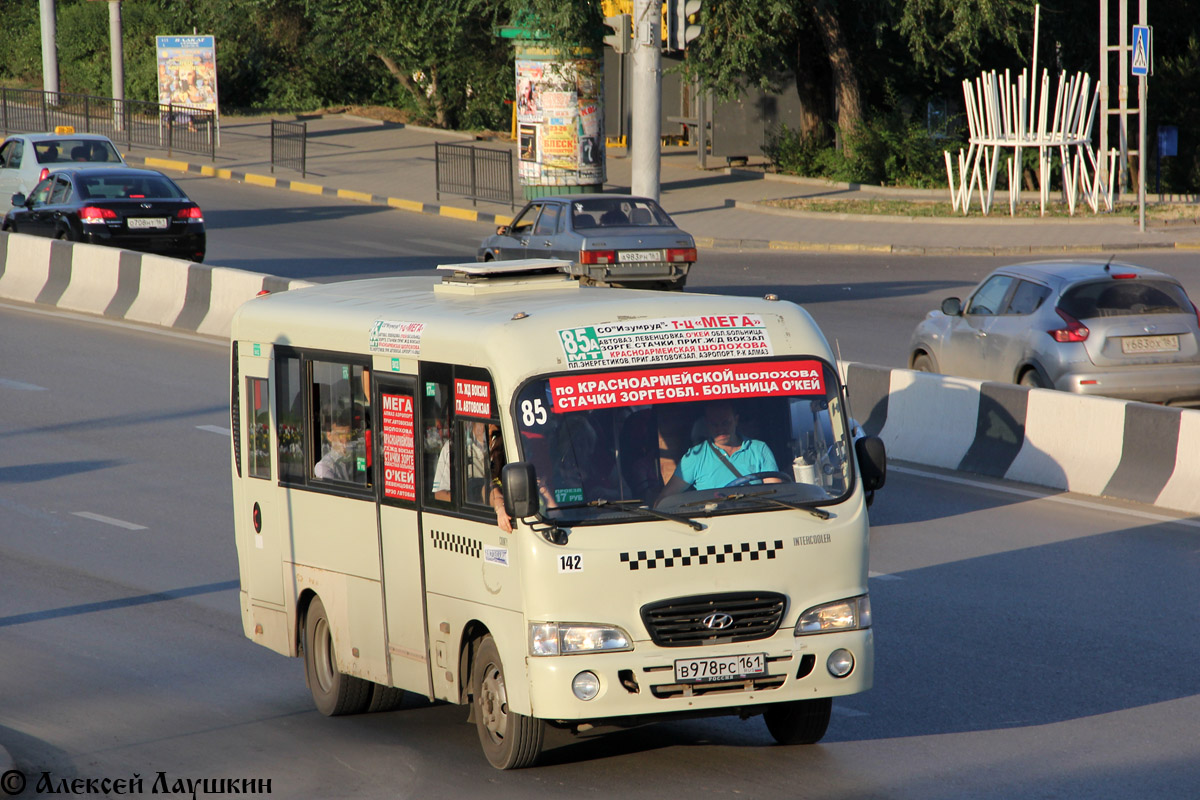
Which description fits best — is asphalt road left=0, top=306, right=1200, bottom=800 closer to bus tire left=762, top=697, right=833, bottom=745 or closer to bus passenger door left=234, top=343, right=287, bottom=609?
bus tire left=762, top=697, right=833, bottom=745

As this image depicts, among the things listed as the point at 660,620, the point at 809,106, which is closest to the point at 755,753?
the point at 660,620

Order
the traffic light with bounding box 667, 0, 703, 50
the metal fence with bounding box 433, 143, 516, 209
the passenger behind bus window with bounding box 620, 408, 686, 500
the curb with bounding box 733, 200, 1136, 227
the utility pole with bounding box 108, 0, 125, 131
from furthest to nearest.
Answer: the utility pole with bounding box 108, 0, 125, 131 → the metal fence with bounding box 433, 143, 516, 209 → the curb with bounding box 733, 200, 1136, 227 → the traffic light with bounding box 667, 0, 703, 50 → the passenger behind bus window with bounding box 620, 408, 686, 500

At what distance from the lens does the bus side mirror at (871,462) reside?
7.55m

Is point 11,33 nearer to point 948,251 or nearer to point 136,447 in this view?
point 948,251

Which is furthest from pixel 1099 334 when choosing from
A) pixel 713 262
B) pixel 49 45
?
pixel 49 45

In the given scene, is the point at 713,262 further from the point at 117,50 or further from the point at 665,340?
the point at 117,50

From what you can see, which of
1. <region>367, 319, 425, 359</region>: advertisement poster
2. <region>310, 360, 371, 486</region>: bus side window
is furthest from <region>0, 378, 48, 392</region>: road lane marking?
<region>367, 319, 425, 359</region>: advertisement poster

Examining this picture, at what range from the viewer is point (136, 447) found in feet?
49.4

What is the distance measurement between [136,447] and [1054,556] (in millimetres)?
8356

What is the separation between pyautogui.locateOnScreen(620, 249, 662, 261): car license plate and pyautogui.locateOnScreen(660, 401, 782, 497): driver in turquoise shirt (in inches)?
539

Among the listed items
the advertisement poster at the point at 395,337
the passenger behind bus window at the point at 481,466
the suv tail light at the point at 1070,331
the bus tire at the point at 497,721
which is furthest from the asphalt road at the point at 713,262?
the bus tire at the point at 497,721

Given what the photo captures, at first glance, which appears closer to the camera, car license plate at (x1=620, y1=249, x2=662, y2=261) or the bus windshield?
the bus windshield

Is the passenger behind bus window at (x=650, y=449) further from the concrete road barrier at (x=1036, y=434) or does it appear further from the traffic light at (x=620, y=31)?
the traffic light at (x=620, y=31)

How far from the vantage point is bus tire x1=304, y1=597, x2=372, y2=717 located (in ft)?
26.8
